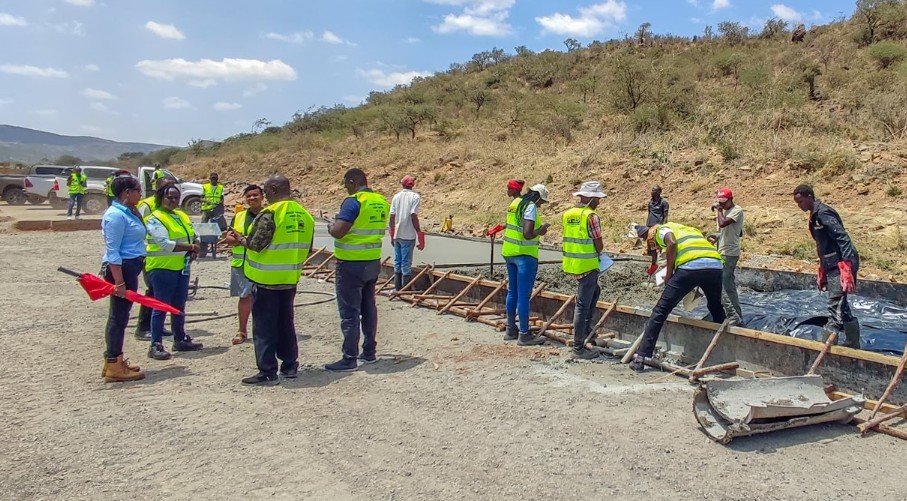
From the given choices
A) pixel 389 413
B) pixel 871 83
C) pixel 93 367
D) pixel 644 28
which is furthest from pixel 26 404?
pixel 644 28

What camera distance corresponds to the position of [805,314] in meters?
7.05

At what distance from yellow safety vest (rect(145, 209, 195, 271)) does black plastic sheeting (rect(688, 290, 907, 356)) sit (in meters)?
5.11

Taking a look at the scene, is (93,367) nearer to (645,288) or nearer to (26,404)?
(26,404)

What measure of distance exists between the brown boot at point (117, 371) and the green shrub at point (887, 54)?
28.5 metres

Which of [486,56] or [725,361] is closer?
[725,361]

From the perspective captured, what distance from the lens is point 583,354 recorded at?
6168 mm

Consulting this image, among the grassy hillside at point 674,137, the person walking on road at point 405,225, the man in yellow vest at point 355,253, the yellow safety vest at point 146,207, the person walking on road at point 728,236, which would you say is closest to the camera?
the man in yellow vest at point 355,253

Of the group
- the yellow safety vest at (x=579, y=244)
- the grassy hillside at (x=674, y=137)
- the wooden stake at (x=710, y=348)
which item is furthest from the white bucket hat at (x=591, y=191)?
the grassy hillside at (x=674, y=137)

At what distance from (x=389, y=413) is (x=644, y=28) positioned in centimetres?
4736

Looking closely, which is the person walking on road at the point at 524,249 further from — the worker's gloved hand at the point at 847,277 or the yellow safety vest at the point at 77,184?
the yellow safety vest at the point at 77,184

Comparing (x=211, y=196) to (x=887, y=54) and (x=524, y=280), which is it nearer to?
(x=524, y=280)

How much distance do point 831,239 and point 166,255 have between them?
574 centimetres

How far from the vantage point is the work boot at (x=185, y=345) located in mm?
6418

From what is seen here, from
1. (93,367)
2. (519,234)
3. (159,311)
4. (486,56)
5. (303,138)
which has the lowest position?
(93,367)
